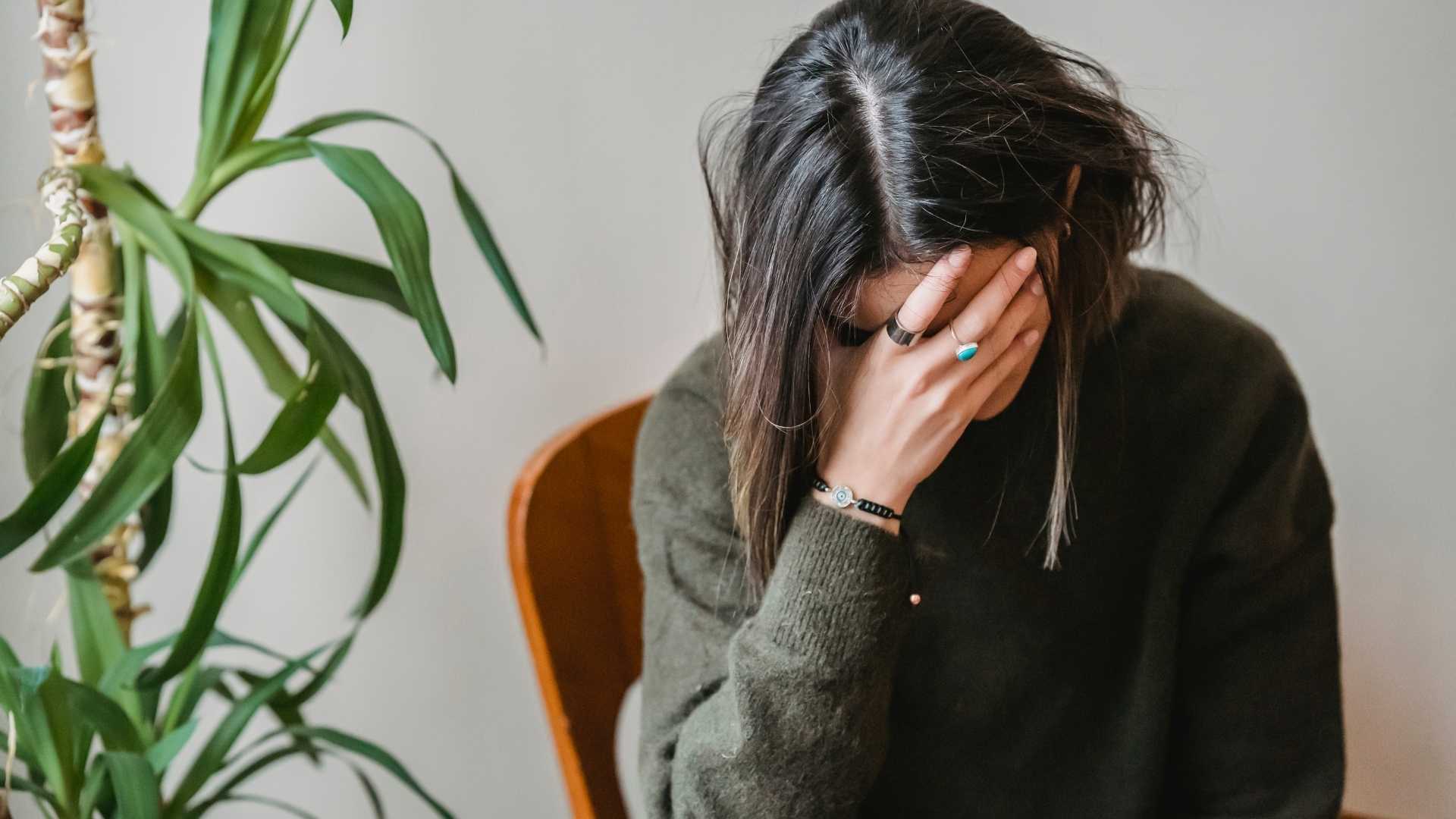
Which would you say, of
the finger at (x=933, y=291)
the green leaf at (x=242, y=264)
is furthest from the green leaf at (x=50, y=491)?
the finger at (x=933, y=291)

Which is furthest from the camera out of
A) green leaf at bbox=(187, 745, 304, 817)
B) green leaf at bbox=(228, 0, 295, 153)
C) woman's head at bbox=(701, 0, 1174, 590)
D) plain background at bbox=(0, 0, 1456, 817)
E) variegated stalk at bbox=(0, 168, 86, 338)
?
plain background at bbox=(0, 0, 1456, 817)

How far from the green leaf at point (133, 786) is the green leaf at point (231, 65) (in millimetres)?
372

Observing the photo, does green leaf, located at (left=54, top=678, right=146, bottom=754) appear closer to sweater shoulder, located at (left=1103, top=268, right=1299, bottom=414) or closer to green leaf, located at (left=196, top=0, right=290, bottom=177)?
green leaf, located at (left=196, top=0, right=290, bottom=177)

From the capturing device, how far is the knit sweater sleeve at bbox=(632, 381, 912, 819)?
689 mm

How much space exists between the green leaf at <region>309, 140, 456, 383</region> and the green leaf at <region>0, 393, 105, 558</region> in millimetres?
184

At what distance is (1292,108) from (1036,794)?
65 centimetres

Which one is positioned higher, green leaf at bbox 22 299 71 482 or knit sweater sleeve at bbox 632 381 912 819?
green leaf at bbox 22 299 71 482

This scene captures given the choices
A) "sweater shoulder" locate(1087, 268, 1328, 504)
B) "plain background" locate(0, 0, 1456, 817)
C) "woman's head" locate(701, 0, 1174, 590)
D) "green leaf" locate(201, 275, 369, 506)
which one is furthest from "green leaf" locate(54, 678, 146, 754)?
"sweater shoulder" locate(1087, 268, 1328, 504)

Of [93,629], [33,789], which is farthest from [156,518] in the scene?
[33,789]

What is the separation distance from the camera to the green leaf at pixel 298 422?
65 centimetres

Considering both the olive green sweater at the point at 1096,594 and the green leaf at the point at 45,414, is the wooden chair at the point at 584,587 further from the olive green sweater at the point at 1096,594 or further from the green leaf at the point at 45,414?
the green leaf at the point at 45,414

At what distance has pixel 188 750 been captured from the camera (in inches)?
44.3

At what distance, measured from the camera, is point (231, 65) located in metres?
0.70

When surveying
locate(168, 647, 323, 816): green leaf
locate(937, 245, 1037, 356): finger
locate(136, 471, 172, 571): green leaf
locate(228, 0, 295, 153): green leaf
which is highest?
locate(228, 0, 295, 153): green leaf
